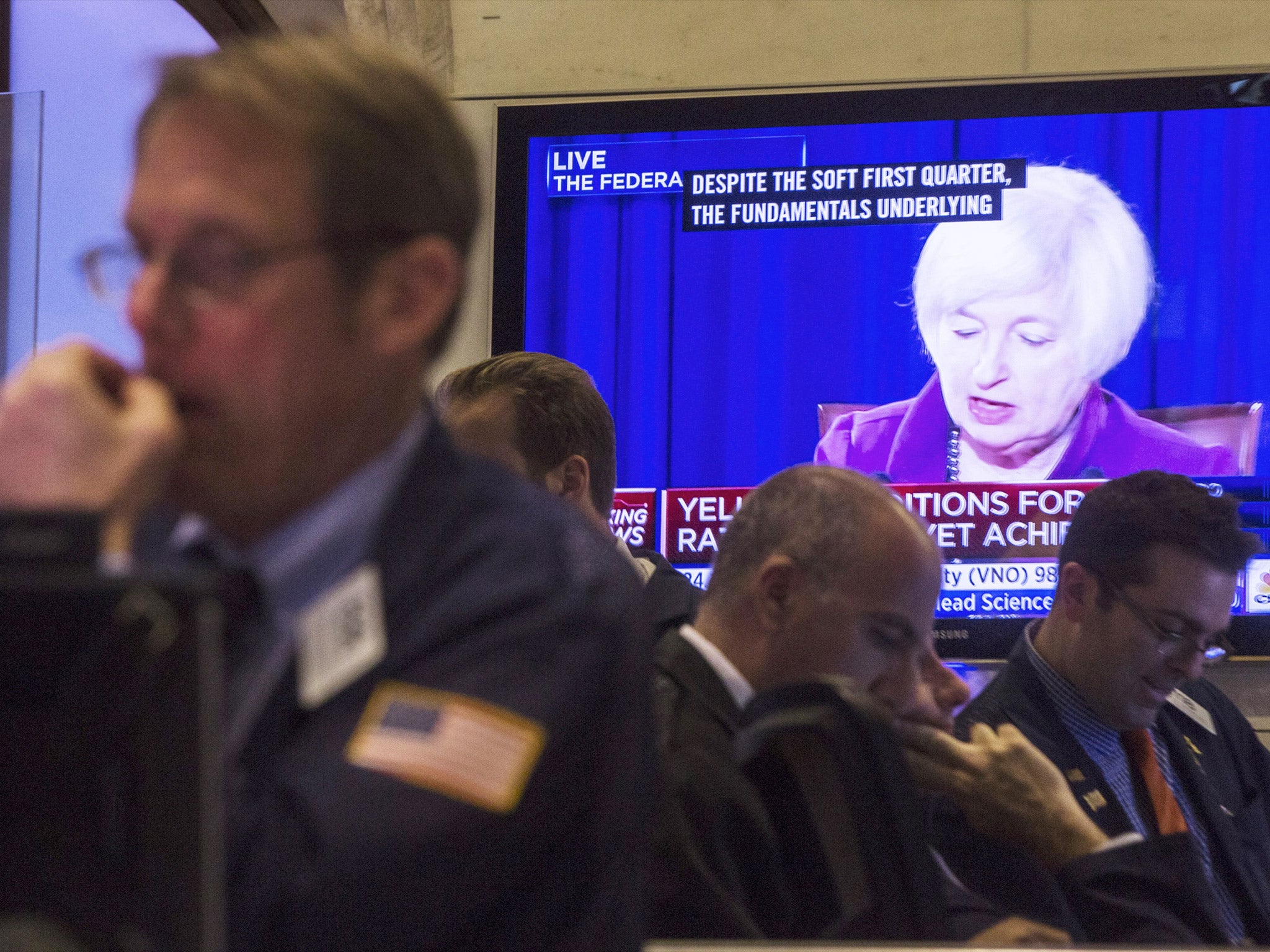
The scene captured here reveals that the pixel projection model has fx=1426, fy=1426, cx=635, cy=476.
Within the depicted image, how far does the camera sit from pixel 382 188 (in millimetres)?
899

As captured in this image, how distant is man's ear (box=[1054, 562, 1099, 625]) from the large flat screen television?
803 millimetres

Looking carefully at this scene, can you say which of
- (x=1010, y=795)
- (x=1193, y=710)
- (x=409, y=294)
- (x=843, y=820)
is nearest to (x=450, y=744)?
(x=409, y=294)

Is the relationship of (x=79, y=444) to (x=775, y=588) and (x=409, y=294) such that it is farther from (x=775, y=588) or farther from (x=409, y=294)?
(x=775, y=588)

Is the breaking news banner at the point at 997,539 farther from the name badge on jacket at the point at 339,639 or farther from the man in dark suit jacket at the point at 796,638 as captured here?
the name badge on jacket at the point at 339,639

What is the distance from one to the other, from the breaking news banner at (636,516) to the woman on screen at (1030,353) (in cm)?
53

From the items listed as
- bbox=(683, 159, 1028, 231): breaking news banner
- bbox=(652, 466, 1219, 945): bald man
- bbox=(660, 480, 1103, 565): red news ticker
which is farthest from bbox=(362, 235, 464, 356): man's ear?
bbox=(683, 159, 1028, 231): breaking news banner

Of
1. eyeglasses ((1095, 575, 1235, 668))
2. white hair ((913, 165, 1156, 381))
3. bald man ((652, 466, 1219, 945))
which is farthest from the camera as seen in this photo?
white hair ((913, 165, 1156, 381))

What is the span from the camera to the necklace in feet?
12.1

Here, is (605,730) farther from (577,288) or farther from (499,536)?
(577,288)

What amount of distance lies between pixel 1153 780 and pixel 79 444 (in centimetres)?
225

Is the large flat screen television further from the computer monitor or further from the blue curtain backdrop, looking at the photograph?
the computer monitor

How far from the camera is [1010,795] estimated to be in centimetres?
187

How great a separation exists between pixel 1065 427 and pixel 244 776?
3159 millimetres

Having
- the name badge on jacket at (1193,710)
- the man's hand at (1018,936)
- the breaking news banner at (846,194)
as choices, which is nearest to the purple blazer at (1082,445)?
the breaking news banner at (846,194)
